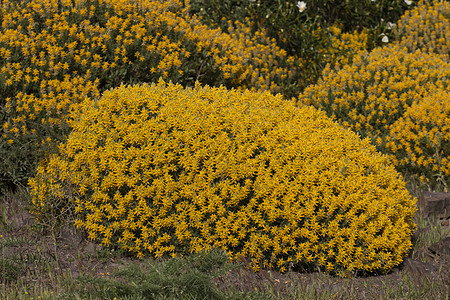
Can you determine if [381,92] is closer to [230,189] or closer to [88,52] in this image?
[230,189]

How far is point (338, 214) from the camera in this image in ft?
13.8

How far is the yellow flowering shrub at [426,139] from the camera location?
6.05m

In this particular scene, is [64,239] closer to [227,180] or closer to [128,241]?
[128,241]

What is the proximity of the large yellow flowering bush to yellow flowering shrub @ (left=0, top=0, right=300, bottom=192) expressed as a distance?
55.1 inches

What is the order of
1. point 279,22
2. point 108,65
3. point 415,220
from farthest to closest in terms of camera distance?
point 279,22 → point 108,65 → point 415,220

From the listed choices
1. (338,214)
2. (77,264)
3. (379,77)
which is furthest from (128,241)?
(379,77)

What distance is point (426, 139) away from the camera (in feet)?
20.1

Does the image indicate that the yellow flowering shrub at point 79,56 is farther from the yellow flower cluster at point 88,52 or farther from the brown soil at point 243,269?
the brown soil at point 243,269

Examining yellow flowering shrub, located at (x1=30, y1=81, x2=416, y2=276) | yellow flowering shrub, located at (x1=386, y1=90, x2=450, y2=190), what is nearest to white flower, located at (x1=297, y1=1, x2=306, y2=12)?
yellow flowering shrub, located at (x1=386, y1=90, x2=450, y2=190)

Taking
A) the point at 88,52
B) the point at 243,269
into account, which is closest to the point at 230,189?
the point at 243,269

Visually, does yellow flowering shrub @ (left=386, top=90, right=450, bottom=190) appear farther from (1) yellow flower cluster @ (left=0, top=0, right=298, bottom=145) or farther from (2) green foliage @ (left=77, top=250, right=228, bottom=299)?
(2) green foliage @ (left=77, top=250, right=228, bottom=299)

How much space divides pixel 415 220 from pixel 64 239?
128 inches

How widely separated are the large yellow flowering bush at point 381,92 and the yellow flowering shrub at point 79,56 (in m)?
1.40

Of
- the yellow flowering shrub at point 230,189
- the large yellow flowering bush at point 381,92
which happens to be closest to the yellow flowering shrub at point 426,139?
the large yellow flowering bush at point 381,92
